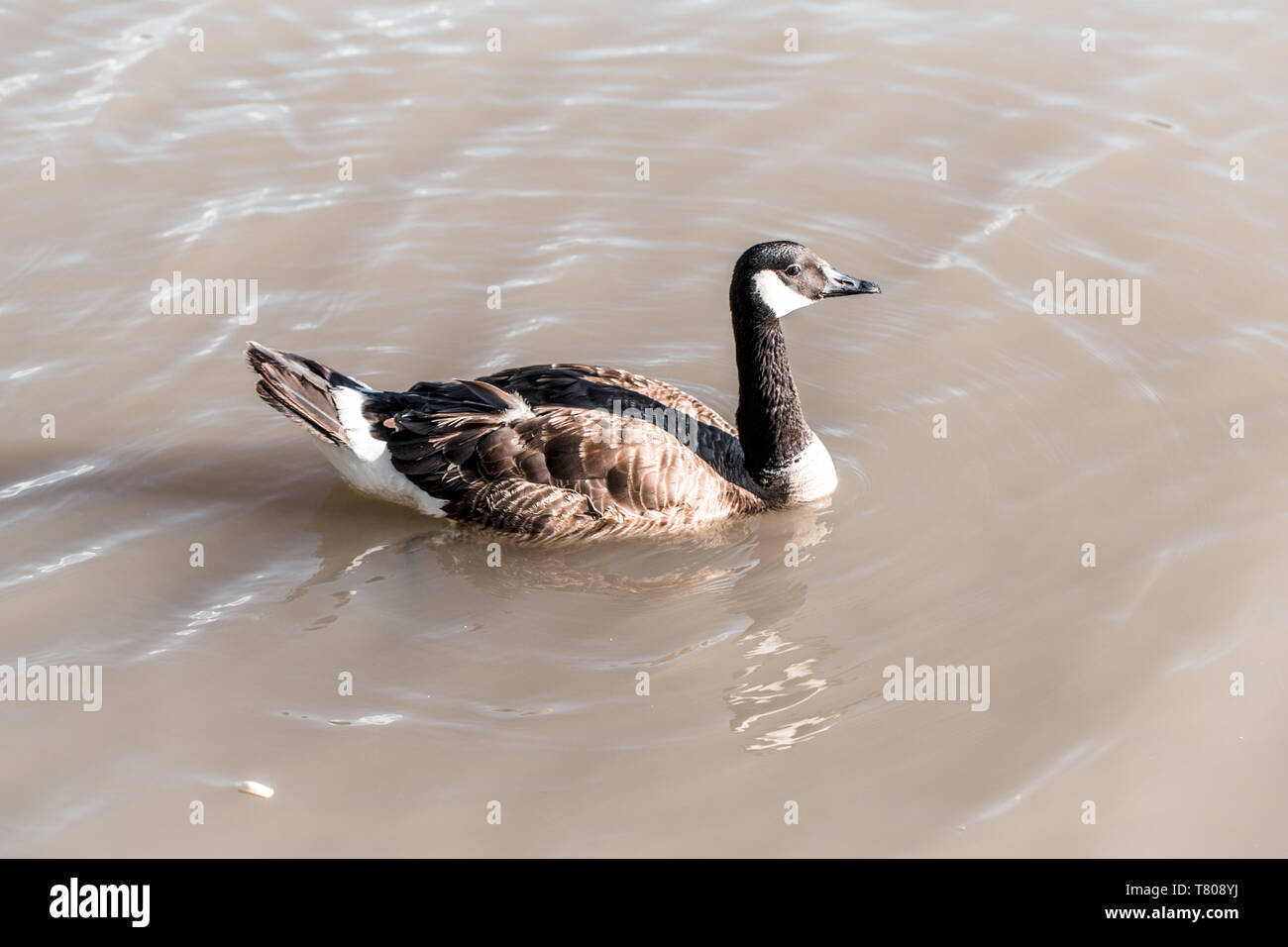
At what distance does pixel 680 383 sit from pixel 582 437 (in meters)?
2.03

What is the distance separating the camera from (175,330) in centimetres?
1077

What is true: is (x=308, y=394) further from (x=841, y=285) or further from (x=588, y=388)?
(x=841, y=285)

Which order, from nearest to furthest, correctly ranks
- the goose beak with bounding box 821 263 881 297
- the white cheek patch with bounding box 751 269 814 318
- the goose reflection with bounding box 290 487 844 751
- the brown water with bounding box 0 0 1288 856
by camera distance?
1. the brown water with bounding box 0 0 1288 856
2. the goose reflection with bounding box 290 487 844 751
3. the white cheek patch with bounding box 751 269 814 318
4. the goose beak with bounding box 821 263 881 297

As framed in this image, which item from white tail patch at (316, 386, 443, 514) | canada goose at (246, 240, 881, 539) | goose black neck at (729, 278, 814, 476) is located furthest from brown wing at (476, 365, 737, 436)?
white tail patch at (316, 386, 443, 514)

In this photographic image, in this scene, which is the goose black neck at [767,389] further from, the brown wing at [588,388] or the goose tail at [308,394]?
the goose tail at [308,394]

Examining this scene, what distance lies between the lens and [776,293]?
350 inches

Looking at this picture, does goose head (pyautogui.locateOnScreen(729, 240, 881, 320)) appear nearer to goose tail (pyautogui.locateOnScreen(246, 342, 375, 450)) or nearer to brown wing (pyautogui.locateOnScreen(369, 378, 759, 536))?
brown wing (pyautogui.locateOnScreen(369, 378, 759, 536))

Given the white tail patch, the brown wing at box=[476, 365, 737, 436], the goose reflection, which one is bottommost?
the goose reflection

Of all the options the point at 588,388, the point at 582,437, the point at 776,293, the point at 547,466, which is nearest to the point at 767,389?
the point at 776,293

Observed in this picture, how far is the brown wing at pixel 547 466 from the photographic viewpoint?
8852 mm

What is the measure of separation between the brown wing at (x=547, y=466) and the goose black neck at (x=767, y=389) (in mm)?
472

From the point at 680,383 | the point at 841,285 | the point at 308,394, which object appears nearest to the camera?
the point at 308,394

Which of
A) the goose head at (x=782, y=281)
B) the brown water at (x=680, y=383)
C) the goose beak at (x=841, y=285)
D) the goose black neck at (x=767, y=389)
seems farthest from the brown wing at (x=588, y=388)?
the goose beak at (x=841, y=285)

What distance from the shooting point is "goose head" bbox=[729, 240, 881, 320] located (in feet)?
28.8
